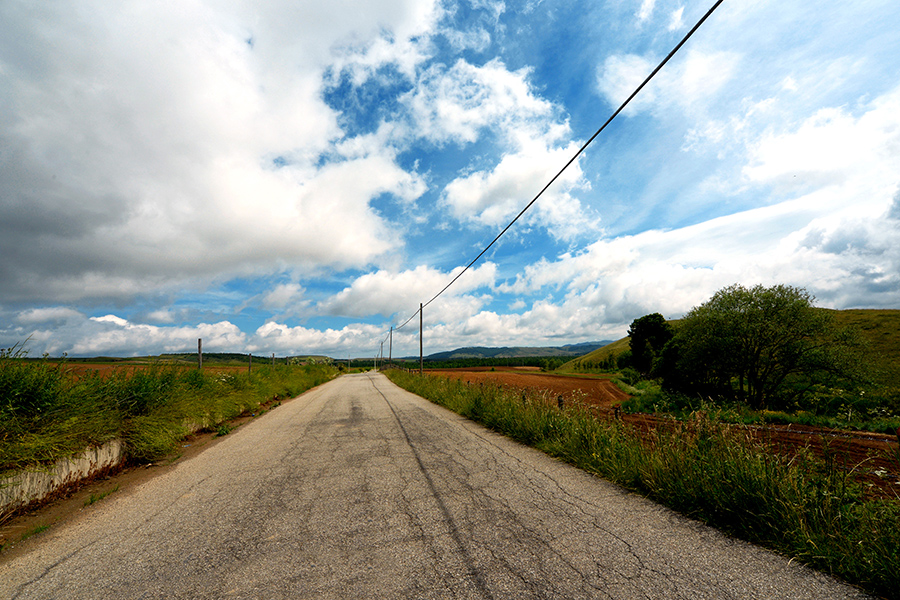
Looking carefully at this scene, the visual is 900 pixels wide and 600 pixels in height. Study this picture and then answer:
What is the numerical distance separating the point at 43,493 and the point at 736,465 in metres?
8.64

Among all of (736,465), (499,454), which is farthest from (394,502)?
(736,465)

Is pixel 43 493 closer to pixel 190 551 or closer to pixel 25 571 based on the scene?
pixel 25 571

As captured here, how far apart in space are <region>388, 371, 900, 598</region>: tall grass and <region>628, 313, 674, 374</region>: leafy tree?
213 ft

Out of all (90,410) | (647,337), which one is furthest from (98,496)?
(647,337)

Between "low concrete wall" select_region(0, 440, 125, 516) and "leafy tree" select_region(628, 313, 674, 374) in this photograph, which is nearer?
"low concrete wall" select_region(0, 440, 125, 516)

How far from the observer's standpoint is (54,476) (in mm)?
4973

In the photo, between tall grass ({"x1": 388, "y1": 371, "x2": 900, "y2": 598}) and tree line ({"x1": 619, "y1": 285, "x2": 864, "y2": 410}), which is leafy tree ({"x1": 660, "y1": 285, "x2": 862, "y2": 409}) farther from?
tall grass ({"x1": 388, "y1": 371, "x2": 900, "y2": 598})

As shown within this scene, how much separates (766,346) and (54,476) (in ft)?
110

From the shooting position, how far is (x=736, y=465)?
3930 millimetres

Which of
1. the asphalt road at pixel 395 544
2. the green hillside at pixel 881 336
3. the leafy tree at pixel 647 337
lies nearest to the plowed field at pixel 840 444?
the asphalt road at pixel 395 544

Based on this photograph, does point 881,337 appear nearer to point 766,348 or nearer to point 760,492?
point 766,348

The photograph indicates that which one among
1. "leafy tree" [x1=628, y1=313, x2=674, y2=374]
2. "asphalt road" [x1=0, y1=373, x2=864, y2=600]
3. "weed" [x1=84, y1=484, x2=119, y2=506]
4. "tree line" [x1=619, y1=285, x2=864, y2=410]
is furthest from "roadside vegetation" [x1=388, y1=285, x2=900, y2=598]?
"leafy tree" [x1=628, y1=313, x2=674, y2=374]

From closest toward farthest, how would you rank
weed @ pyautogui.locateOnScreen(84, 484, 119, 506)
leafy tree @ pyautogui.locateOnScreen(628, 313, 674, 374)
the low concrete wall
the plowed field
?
the plowed field < the low concrete wall < weed @ pyautogui.locateOnScreen(84, 484, 119, 506) < leafy tree @ pyautogui.locateOnScreen(628, 313, 674, 374)

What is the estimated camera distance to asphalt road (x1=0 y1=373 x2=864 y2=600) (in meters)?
2.77
